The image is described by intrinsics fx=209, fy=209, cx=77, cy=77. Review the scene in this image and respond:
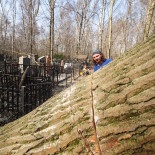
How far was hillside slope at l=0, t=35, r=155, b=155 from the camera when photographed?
82cm

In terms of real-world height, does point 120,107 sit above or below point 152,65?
below

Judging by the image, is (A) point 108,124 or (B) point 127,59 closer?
(A) point 108,124

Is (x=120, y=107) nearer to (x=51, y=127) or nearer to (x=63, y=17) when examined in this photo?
(x=51, y=127)

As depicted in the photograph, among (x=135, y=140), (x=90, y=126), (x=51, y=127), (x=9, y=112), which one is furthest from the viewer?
(x=9, y=112)

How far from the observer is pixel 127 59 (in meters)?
1.07

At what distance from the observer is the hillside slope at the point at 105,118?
821 millimetres

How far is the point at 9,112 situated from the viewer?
5.43 m

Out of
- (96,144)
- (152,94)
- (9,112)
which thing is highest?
(152,94)

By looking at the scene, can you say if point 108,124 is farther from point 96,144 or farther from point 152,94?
point 152,94

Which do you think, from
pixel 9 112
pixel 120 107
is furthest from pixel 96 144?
pixel 9 112

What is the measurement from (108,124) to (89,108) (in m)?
0.14

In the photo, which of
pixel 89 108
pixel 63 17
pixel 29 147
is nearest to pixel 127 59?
pixel 89 108

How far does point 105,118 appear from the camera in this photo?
2.96ft

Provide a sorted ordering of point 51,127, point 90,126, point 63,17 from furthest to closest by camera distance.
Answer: point 63,17
point 51,127
point 90,126
